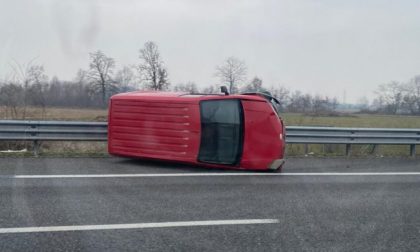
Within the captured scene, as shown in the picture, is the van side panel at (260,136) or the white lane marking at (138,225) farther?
the van side panel at (260,136)

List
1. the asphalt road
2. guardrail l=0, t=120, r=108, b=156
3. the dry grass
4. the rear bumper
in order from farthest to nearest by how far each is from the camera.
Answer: the dry grass
guardrail l=0, t=120, r=108, b=156
the rear bumper
the asphalt road

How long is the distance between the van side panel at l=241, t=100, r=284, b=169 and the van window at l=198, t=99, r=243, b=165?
14cm

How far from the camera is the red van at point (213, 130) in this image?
8.74m

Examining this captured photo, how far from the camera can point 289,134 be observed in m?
11.0

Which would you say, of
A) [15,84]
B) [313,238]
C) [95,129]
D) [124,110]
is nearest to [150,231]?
[313,238]

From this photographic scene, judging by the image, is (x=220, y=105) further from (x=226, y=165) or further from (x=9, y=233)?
(x=9, y=233)

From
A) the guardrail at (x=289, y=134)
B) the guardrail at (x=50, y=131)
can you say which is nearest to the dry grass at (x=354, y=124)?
the guardrail at (x=289, y=134)

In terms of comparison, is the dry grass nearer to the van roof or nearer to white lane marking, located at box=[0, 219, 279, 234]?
the van roof

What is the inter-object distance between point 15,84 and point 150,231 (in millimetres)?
10042

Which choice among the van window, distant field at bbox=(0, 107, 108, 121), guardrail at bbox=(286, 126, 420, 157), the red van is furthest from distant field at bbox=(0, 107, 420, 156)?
the van window

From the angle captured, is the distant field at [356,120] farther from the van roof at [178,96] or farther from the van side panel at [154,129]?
the van side panel at [154,129]

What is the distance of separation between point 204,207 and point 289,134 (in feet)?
17.4

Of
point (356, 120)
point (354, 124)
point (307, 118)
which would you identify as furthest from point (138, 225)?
point (356, 120)

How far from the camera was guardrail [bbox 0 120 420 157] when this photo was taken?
9.96 meters
